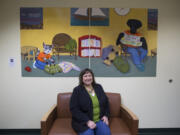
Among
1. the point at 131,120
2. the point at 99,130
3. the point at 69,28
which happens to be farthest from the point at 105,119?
the point at 69,28

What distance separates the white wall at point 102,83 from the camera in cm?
257

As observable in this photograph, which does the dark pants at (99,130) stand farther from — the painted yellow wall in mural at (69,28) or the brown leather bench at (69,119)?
the painted yellow wall in mural at (69,28)

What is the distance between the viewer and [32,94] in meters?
2.66

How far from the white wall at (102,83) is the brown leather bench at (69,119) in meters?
0.28

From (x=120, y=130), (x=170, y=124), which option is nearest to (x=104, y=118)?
(x=120, y=130)

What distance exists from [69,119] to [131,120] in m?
0.97

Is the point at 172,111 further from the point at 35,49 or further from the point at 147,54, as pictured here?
the point at 35,49

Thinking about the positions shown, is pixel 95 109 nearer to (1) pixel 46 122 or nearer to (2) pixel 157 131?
(1) pixel 46 122

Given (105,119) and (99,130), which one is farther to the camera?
(105,119)

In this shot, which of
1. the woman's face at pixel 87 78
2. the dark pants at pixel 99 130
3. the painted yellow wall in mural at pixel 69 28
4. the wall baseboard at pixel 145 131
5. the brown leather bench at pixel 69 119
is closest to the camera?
the dark pants at pixel 99 130

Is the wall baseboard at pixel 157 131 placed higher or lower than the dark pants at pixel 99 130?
lower

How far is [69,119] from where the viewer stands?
93.0 inches

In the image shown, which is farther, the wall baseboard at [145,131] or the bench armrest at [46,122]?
the wall baseboard at [145,131]

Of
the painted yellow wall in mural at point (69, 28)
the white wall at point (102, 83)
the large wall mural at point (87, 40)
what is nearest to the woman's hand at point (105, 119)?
the white wall at point (102, 83)
